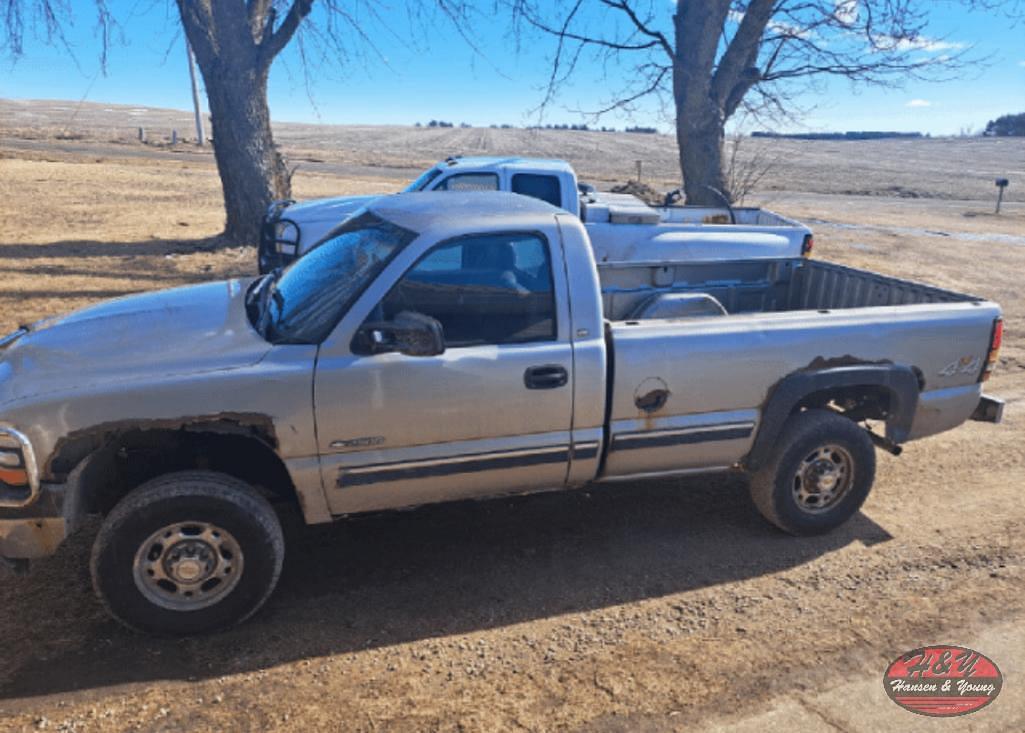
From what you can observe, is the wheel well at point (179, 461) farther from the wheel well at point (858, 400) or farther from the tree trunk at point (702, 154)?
the tree trunk at point (702, 154)

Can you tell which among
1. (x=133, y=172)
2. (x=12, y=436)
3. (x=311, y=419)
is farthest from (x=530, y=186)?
(x=133, y=172)

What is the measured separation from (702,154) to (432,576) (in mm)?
12086

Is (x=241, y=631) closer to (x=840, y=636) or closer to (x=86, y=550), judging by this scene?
(x=86, y=550)

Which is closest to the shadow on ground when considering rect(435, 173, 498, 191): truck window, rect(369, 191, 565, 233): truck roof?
rect(369, 191, 565, 233): truck roof

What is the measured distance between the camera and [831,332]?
4105 mm

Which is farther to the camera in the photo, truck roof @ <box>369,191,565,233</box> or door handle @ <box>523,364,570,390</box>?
truck roof @ <box>369,191,565,233</box>

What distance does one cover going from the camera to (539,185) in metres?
9.00

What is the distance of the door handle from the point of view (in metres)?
3.64

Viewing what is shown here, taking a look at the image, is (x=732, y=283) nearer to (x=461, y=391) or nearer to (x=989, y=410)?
(x=989, y=410)

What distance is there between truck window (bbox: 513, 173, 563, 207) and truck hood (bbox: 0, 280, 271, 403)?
5461 millimetres

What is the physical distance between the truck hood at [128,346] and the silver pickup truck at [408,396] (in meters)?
0.02

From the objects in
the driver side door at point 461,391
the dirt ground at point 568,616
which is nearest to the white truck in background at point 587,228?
the dirt ground at point 568,616

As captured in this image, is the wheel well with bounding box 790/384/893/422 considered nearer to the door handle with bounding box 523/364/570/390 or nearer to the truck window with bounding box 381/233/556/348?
the door handle with bounding box 523/364/570/390

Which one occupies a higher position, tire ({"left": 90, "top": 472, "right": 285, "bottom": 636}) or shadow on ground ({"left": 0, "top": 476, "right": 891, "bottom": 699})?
tire ({"left": 90, "top": 472, "right": 285, "bottom": 636})
